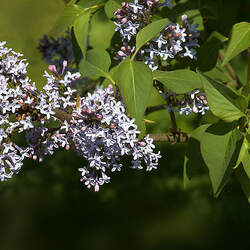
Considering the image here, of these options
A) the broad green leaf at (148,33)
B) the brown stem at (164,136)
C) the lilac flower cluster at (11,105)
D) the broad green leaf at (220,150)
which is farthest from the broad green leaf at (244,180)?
the lilac flower cluster at (11,105)

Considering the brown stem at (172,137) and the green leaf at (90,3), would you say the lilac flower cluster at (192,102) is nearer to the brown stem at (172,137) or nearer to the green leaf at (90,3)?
the brown stem at (172,137)

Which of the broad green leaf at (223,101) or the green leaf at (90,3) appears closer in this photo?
the broad green leaf at (223,101)

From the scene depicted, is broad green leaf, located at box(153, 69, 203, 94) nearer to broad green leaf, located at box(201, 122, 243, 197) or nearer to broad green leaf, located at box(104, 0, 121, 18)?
broad green leaf, located at box(201, 122, 243, 197)

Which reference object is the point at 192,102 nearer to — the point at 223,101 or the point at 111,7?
the point at 223,101

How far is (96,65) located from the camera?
1242 millimetres

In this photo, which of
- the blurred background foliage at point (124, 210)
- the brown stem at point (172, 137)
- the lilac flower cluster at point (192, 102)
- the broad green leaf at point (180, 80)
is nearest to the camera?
the broad green leaf at point (180, 80)

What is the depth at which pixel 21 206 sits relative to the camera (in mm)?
2877

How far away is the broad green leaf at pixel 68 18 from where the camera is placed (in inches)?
48.1

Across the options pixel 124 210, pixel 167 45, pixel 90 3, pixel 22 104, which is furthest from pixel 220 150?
pixel 124 210

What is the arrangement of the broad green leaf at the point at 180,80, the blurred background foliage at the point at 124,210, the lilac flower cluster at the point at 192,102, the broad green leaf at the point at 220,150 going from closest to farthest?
1. the broad green leaf at the point at 220,150
2. the broad green leaf at the point at 180,80
3. the lilac flower cluster at the point at 192,102
4. the blurred background foliage at the point at 124,210

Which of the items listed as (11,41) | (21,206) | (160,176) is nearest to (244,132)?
(160,176)

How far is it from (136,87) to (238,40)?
275 mm

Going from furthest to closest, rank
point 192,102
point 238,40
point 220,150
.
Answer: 1. point 192,102
2. point 238,40
3. point 220,150

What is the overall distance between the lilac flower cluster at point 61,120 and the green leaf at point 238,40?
0.27m
